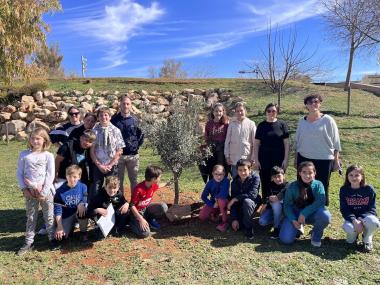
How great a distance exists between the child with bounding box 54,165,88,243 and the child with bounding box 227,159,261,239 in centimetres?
193

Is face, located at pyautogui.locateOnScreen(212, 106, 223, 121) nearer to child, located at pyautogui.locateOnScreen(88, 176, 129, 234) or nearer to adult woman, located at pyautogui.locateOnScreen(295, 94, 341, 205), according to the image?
adult woman, located at pyautogui.locateOnScreen(295, 94, 341, 205)

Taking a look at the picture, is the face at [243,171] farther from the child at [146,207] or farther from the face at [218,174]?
the child at [146,207]

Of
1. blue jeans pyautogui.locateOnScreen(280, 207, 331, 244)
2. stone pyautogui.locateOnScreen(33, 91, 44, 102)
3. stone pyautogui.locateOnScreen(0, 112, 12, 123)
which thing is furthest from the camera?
stone pyautogui.locateOnScreen(33, 91, 44, 102)

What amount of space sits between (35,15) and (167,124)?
8.21 meters

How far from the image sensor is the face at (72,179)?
4.88 m

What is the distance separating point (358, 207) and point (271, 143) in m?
1.39

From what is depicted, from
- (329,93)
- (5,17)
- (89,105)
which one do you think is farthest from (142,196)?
(329,93)

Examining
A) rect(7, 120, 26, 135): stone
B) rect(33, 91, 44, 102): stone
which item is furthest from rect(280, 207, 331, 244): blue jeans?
rect(33, 91, 44, 102): stone

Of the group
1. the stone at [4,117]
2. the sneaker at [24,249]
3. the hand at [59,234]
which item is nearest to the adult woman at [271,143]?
the hand at [59,234]

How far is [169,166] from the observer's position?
5.68 metres

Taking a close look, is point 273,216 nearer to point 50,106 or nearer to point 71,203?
point 71,203

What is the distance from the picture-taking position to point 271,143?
541cm

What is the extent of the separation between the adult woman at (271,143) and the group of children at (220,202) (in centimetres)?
32

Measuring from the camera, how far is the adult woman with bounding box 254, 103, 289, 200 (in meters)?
5.38
